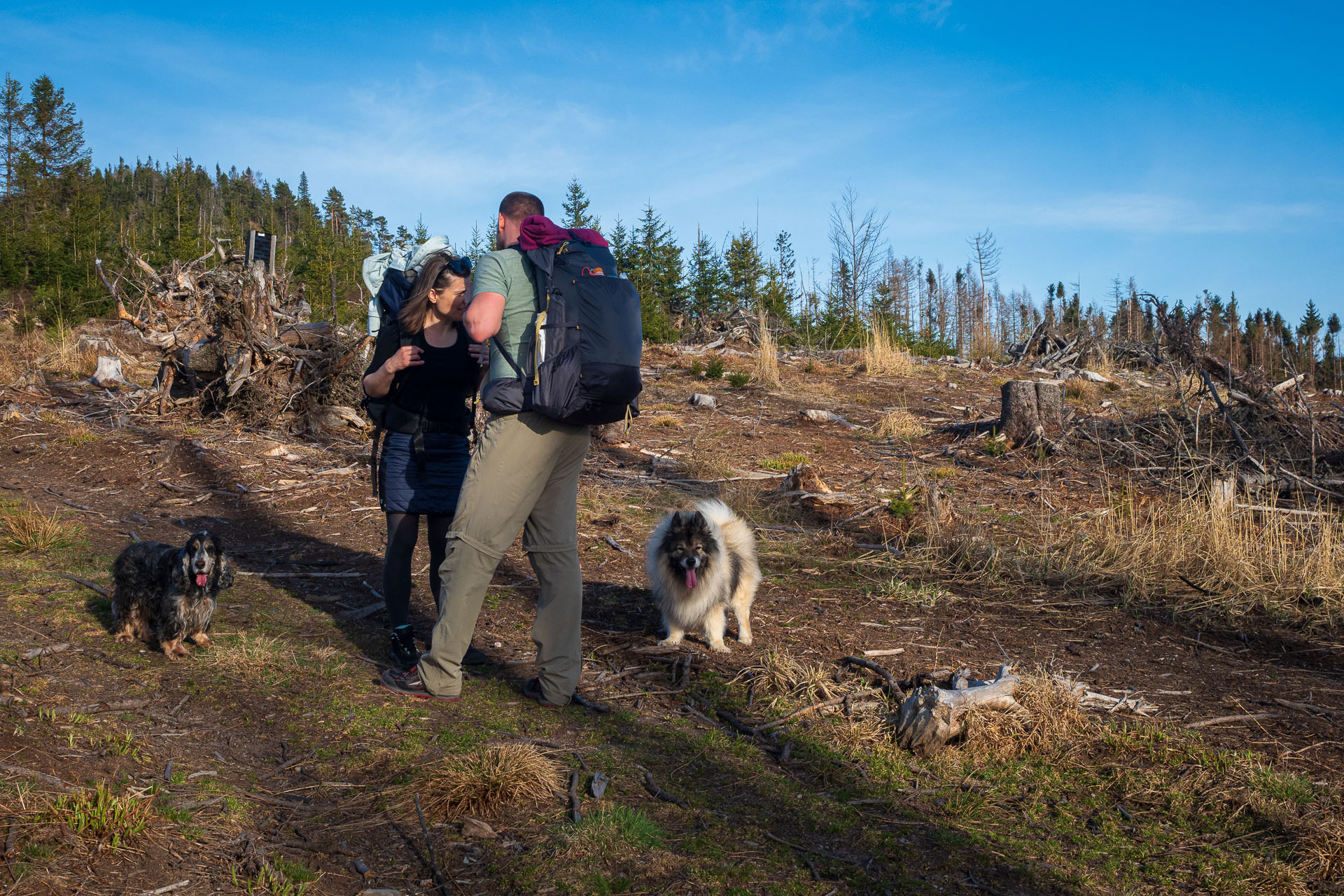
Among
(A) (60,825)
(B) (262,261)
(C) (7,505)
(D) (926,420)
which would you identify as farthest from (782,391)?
(A) (60,825)

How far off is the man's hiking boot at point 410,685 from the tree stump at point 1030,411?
8961mm

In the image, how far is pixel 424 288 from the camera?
3.90 m

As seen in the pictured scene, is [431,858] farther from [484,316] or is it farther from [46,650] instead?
[46,650]

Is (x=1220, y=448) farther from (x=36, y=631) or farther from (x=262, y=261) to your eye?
(x=262, y=261)

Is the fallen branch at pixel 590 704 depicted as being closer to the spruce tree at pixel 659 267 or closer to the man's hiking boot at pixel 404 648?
the man's hiking boot at pixel 404 648

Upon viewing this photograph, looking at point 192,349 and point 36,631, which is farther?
point 192,349

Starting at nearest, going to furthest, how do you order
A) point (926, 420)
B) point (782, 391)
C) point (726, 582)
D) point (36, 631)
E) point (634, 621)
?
point (36, 631)
point (726, 582)
point (634, 621)
point (926, 420)
point (782, 391)

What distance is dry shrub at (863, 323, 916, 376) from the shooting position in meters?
17.3

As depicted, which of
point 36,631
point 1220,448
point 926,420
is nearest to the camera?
point 36,631

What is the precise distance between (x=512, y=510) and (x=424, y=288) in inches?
48.4

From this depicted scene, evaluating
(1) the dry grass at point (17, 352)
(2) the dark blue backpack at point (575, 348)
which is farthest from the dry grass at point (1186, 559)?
(1) the dry grass at point (17, 352)

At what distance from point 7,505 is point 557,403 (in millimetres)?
5567

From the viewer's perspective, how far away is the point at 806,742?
376 cm

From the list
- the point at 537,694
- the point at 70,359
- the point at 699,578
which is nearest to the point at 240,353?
the point at 70,359
